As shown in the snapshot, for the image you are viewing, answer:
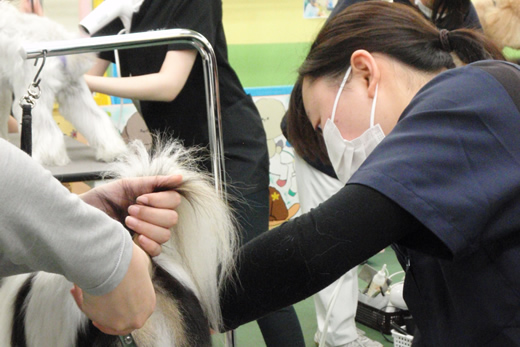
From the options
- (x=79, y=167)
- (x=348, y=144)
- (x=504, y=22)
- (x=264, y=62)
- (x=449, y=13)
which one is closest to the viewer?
(x=348, y=144)

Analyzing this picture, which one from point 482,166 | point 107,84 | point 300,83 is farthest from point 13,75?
point 482,166

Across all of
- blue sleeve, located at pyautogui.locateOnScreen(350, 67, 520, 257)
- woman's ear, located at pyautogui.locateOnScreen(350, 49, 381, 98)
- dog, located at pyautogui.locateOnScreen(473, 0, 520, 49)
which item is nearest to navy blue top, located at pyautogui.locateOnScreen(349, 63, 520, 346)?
blue sleeve, located at pyautogui.locateOnScreen(350, 67, 520, 257)

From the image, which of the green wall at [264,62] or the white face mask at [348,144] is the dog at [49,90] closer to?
the white face mask at [348,144]

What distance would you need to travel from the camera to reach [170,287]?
2.49ft

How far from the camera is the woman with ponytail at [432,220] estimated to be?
0.65 meters

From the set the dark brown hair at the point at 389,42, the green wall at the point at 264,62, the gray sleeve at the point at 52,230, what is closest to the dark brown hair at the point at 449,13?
the dark brown hair at the point at 389,42

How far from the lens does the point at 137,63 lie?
Result: 58.0 inches

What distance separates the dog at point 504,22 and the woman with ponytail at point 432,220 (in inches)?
58.0

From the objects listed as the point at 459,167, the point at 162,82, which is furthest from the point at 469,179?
the point at 162,82

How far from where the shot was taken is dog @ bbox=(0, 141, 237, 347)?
0.71 meters

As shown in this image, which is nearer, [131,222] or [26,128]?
[131,222]

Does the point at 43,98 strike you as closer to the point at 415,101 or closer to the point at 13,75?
the point at 13,75

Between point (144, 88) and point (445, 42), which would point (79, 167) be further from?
point (445, 42)

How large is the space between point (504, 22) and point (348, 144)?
1482 millimetres
